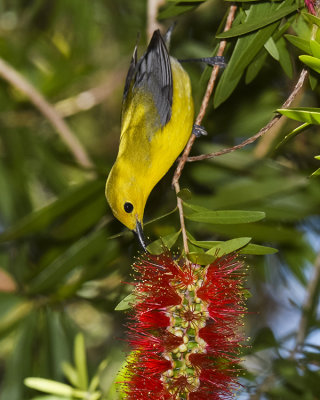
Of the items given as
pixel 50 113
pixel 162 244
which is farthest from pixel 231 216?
pixel 50 113

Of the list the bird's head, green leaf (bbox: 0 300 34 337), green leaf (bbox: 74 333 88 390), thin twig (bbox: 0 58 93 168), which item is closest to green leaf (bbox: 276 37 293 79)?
the bird's head

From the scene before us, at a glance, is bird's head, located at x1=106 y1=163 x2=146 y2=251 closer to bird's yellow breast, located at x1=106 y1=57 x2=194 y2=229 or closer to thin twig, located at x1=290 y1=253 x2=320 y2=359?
bird's yellow breast, located at x1=106 y1=57 x2=194 y2=229

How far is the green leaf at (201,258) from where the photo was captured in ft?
6.17

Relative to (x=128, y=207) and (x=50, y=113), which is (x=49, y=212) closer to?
(x=128, y=207)

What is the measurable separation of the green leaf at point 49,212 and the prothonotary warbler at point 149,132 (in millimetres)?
240

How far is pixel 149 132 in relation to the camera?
3273mm

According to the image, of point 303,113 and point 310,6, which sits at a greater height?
point 310,6

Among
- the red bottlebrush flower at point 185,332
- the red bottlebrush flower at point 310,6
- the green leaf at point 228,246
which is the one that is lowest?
the red bottlebrush flower at point 185,332

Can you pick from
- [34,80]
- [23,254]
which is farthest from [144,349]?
[34,80]

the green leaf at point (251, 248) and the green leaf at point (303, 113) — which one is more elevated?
the green leaf at point (303, 113)

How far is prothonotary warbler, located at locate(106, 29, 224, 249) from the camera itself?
291cm

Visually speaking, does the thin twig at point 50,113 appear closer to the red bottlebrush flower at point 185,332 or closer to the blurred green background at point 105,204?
the blurred green background at point 105,204

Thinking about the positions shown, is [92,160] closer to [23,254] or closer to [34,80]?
[23,254]

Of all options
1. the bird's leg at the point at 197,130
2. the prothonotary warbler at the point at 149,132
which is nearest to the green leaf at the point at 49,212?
the prothonotary warbler at the point at 149,132
